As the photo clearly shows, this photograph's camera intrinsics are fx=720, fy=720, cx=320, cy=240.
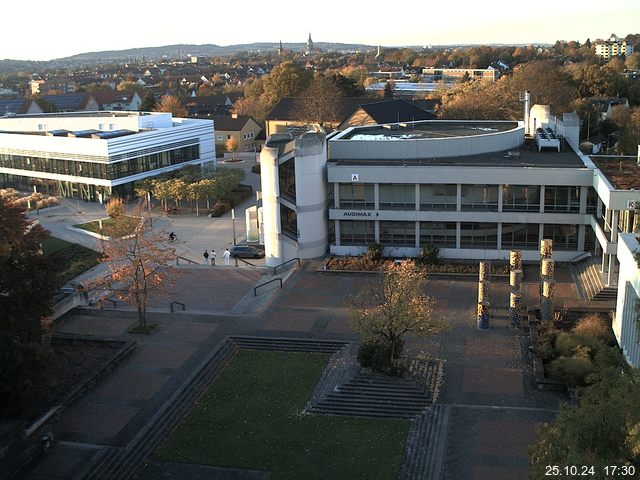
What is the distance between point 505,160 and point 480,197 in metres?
4.06

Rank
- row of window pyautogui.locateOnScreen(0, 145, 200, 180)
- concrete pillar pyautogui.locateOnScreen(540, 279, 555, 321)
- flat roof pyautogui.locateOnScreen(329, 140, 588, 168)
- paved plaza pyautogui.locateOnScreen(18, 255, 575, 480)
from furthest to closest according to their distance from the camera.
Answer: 1. row of window pyautogui.locateOnScreen(0, 145, 200, 180)
2. flat roof pyautogui.locateOnScreen(329, 140, 588, 168)
3. concrete pillar pyautogui.locateOnScreen(540, 279, 555, 321)
4. paved plaza pyautogui.locateOnScreen(18, 255, 575, 480)

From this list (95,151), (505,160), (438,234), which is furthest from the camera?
(95,151)

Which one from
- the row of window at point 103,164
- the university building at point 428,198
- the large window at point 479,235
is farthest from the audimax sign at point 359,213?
the row of window at point 103,164

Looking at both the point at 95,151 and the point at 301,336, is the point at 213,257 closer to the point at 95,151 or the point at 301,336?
the point at 301,336

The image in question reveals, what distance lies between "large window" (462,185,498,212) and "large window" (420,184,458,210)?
0.63 metres

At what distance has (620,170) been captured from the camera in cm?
4016

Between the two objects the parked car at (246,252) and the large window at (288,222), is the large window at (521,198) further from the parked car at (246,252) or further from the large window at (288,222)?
the parked car at (246,252)

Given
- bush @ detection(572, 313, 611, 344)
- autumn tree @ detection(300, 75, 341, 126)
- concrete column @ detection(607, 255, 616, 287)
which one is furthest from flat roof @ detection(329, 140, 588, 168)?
autumn tree @ detection(300, 75, 341, 126)

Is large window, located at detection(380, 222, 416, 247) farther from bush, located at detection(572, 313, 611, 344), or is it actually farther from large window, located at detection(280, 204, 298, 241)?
bush, located at detection(572, 313, 611, 344)

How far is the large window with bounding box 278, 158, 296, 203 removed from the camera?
139 ft

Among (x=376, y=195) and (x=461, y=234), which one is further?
(x=376, y=195)

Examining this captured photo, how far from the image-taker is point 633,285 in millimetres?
24828

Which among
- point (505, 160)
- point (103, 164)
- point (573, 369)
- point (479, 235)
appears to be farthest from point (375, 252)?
point (103, 164)

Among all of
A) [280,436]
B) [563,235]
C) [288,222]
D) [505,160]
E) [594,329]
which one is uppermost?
[505,160]
